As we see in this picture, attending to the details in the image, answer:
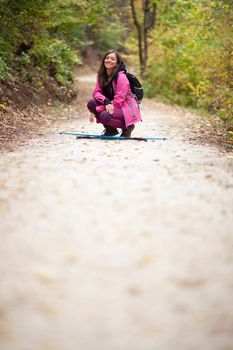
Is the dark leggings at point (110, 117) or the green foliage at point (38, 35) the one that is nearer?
the dark leggings at point (110, 117)

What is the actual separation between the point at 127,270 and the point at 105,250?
0.32 metres

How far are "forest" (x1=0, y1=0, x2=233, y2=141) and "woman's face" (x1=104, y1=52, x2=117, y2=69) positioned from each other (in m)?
2.82

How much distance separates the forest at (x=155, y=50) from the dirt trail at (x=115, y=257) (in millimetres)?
5376

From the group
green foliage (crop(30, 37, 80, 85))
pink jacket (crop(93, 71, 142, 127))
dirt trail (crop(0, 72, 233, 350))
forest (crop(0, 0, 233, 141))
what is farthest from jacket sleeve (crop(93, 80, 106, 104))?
green foliage (crop(30, 37, 80, 85))

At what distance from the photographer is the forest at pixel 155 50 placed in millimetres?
10492

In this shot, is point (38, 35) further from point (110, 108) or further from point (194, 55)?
point (194, 55)

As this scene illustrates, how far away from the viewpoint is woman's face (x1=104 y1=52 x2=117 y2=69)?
25.2 ft

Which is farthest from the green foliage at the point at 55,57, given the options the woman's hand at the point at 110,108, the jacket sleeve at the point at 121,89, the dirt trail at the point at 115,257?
the dirt trail at the point at 115,257

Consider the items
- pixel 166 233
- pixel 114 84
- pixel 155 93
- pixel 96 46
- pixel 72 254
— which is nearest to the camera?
pixel 72 254

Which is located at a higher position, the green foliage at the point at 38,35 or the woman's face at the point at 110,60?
the green foliage at the point at 38,35

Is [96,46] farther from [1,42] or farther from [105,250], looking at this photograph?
[105,250]

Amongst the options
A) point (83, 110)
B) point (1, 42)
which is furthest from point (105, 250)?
point (83, 110)

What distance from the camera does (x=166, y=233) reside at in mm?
3584

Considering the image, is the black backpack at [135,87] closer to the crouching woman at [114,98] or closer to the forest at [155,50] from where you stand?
the crouching woman at [114,98]
